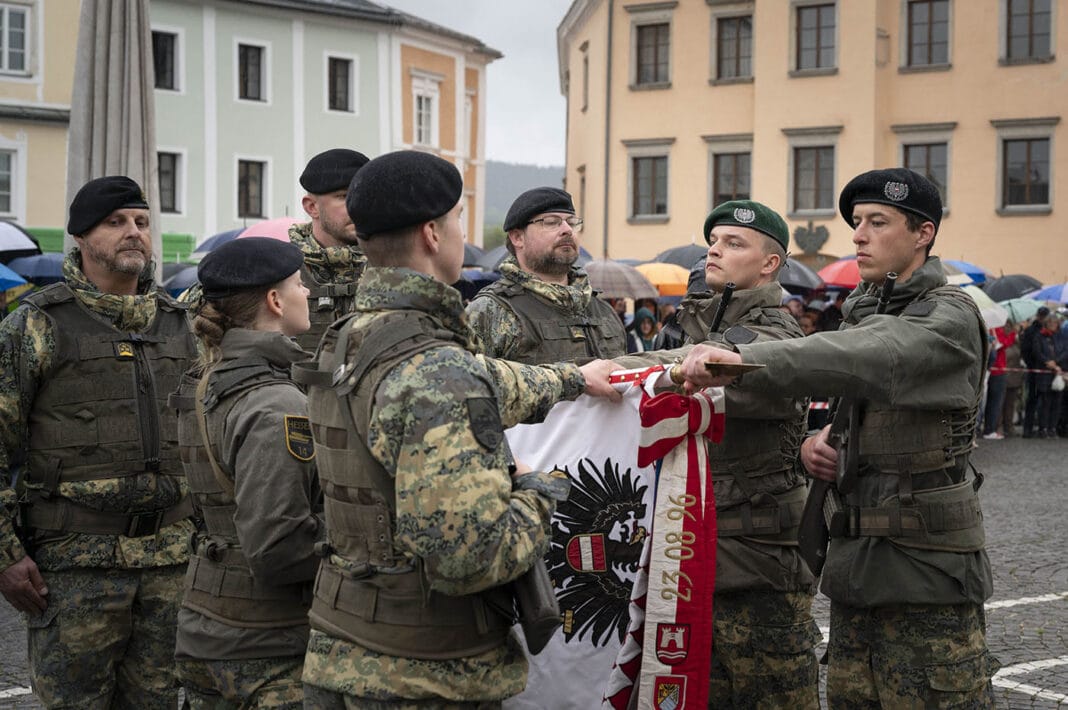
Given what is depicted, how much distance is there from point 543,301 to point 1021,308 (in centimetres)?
1837

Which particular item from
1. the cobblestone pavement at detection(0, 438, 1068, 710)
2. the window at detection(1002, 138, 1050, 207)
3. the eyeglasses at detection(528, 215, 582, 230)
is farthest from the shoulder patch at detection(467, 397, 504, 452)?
the window at detection(1002, 138, 1050, 207)

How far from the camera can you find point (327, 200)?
5754 mm

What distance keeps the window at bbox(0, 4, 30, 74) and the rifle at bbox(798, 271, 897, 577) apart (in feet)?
107

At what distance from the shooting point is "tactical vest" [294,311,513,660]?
9.72ft

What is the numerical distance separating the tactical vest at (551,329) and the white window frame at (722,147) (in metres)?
30.7

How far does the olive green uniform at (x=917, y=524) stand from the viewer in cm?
397

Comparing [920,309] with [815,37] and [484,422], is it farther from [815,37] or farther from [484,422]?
[815,37]

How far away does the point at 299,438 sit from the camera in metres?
3.70

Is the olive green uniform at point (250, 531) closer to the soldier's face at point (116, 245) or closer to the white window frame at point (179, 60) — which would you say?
the soldier's face at point (116, 245)

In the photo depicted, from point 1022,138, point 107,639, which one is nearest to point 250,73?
point 1022,138

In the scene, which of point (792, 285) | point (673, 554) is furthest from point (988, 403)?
point (673, 554)

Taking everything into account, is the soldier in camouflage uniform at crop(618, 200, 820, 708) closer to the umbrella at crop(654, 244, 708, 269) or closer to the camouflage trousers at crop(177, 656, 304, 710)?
the camouflage trousers at crop(177, 656, 304, 710)

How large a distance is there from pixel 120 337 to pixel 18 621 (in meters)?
3.96

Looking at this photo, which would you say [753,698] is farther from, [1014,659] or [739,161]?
[739,161]
